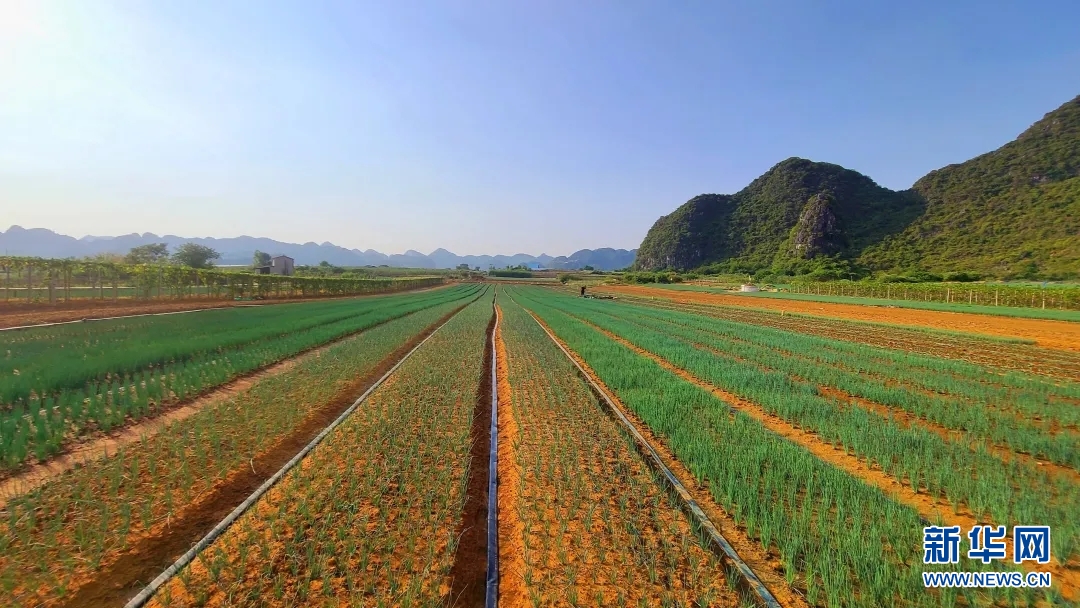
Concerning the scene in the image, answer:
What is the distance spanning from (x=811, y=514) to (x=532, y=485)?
2.74 metres

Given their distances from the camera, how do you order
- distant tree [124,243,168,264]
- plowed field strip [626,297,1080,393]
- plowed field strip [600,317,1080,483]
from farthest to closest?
distant tree [124,243,168,264] < plowed field strip [626,297,1080,393] < plowed field strip [600,317,1080,483]

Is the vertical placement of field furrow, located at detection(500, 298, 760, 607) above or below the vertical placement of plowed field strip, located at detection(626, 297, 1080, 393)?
below

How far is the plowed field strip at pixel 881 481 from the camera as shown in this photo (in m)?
3.22

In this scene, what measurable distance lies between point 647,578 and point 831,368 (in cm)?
999

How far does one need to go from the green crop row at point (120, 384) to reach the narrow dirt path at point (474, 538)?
5.35 metres

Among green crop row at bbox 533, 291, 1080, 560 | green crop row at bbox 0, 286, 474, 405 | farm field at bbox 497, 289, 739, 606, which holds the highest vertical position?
green crop row at bbox 0, 286, 474, 405

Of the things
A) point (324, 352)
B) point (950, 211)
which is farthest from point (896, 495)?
point (950, 211)

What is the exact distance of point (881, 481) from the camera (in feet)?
16.2

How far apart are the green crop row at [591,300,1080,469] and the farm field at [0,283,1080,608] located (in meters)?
0.06

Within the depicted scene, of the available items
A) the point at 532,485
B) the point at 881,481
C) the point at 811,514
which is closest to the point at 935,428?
the point at 881,481

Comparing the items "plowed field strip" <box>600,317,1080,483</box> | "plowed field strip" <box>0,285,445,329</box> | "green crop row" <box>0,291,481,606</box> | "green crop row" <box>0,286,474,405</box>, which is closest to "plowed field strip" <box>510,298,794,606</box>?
"plowed field strip" <box>600,317,1080,483</box>

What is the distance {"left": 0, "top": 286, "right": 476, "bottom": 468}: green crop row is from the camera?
A: 229 inches

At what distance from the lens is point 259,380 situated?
985cm

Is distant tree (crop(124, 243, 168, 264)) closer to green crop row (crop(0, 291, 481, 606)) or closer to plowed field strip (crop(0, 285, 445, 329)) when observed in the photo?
plowed field strip (crop(0, 285, 445, 329))
